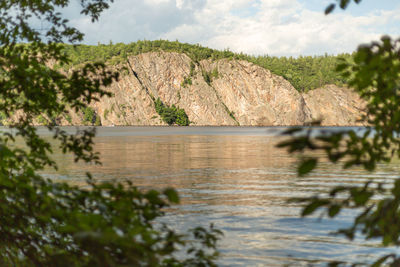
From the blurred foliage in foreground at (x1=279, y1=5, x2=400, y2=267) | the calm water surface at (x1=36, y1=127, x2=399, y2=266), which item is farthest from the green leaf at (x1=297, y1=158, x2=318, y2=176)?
the calm water surface at (x1=36, y1=127, x2=399, y2=266)

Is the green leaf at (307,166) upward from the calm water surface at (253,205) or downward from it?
upward

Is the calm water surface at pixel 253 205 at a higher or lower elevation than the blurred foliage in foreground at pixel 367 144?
lower

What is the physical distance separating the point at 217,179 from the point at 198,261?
19.5 metres

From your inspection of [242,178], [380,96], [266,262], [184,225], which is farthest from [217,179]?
[380,96]

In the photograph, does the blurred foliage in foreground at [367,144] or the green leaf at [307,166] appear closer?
the green leaf at [307,166]

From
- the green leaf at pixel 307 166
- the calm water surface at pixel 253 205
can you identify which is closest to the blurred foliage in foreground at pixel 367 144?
the green leaf at pixel 307 166

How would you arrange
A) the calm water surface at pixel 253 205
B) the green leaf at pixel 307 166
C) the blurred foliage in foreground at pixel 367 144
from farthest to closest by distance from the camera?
1. the calm water surface at pixel 253 205
2. the blurred foliage in foreground at pixel 367 144
3. the green leaf at pixel 307 166

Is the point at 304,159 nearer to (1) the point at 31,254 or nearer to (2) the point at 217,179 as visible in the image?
(1) the point at 31,254

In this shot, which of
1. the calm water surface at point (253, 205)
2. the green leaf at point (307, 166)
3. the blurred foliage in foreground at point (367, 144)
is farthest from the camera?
the calm water surface at point (253, 205)

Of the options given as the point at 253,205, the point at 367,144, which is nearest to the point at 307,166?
the point at 367,144

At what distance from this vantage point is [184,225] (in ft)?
43.0

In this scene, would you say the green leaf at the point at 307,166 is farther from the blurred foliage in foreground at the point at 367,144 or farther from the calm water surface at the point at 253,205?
the calm water surface at the point at 253,205

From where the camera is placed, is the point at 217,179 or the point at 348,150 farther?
the point at 217,179

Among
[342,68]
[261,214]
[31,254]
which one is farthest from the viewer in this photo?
[261,214]
